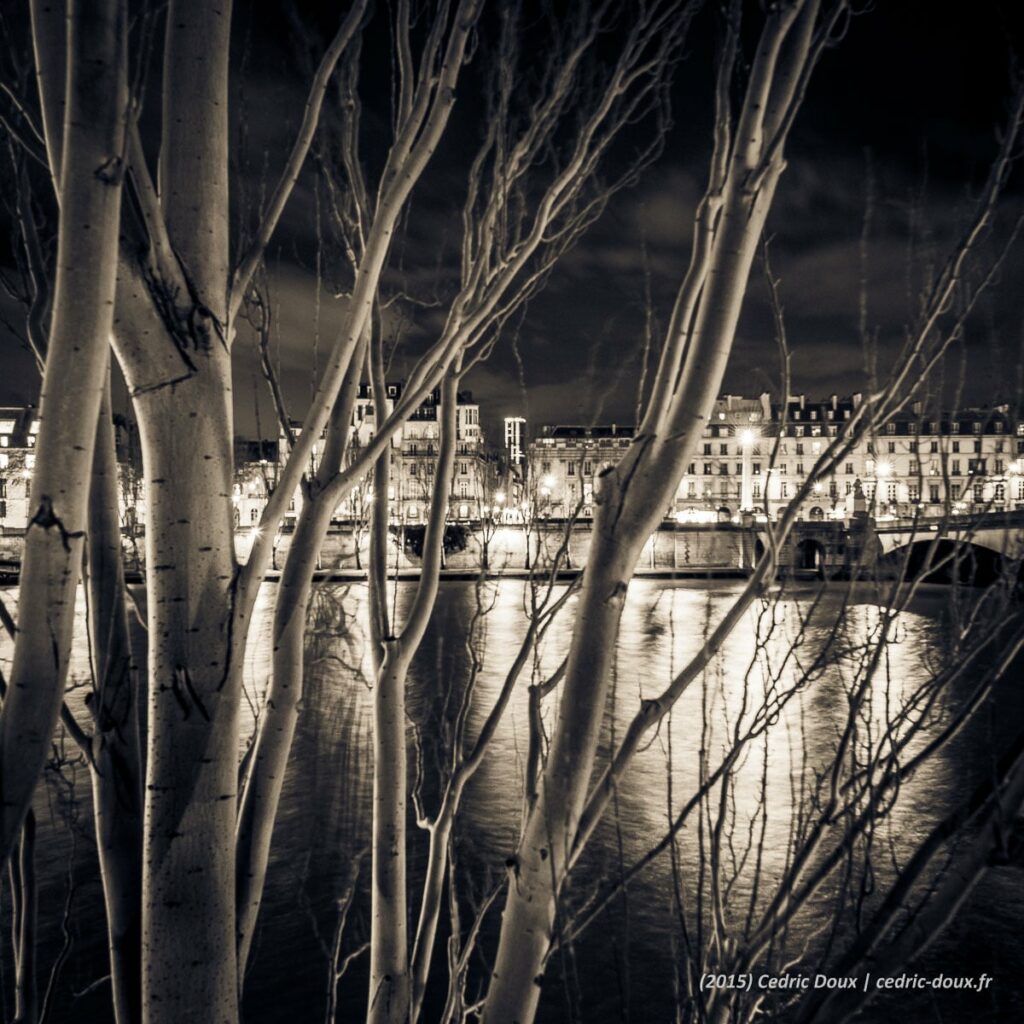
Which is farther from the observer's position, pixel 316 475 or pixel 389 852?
pixel 389 852

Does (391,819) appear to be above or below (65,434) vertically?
below

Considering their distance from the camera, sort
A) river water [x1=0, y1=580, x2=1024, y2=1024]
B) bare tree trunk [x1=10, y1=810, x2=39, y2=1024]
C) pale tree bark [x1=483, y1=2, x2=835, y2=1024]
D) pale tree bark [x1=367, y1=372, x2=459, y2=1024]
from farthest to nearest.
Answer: river water [x1=0, y1=580, x2=1024, y2=1024], pale tree bark [x1=367, y1=372, x2=459, y2=1024], bare tree trunk [x1=10, y1=810, x2=39, y2=1024], pale tree bark [x1=483, y1=2, x2=835, y2=1024]

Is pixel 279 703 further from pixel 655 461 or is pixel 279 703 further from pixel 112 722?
pixel 655 461

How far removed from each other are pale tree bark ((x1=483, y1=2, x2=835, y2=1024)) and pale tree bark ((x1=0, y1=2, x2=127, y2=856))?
109 cm

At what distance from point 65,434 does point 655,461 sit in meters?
1.24

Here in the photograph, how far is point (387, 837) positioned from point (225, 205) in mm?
2070

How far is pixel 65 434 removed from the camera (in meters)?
1.55

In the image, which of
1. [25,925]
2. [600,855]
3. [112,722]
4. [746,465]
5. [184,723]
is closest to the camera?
[184,723]

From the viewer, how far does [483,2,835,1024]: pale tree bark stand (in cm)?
178

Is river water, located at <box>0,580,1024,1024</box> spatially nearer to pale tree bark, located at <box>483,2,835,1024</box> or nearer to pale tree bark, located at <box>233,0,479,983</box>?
pale tree bark, located at <box>483,2,835,1024</box>

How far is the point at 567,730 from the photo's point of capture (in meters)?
1.96

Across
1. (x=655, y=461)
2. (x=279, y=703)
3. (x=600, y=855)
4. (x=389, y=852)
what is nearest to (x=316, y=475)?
(x=279, y=703)

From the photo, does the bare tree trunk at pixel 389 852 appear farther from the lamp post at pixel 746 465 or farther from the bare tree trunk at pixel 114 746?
the lamp post at pixel 746 465

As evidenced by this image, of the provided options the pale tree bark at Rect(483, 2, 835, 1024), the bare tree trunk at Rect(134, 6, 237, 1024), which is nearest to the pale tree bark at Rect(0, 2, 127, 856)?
the bare tree trunk at Rect(134, 6, 237, 1024)
